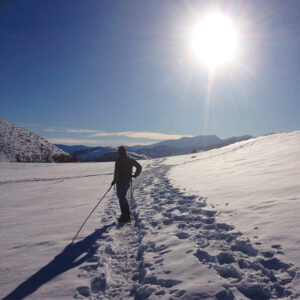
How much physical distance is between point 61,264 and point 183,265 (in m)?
2.51

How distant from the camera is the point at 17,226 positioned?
6.54 m

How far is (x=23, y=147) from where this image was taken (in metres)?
52.1

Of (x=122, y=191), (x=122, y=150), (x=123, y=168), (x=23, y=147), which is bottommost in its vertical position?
(x=122, y=191)

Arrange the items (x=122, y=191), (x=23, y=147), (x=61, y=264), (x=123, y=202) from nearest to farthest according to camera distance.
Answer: (x=61, y=264) → (x=123, y=202) → (x=122, y=191) → (x=23, y=147)

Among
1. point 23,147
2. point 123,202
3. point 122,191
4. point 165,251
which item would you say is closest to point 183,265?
point 165,251

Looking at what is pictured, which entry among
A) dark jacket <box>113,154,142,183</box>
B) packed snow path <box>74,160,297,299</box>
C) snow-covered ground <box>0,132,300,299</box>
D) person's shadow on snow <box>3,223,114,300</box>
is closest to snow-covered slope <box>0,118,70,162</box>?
dark jacket <box>113,154,142,183</box>

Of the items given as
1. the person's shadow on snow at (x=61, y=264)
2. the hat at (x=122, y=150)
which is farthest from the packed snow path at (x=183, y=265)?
the hat at (x=122, y=150)

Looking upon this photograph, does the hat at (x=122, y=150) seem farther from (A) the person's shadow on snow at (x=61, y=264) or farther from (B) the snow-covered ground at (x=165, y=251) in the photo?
(A) the person's shadow on snow at (x=61, y=264)

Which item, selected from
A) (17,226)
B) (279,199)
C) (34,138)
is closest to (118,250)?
(17,226)

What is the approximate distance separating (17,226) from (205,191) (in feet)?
24.4

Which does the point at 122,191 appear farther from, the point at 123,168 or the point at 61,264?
the point at 61,264

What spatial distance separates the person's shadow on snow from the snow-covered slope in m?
41.1

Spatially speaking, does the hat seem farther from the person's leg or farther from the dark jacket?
the person's leg

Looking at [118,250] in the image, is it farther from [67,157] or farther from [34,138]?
[34,138]
